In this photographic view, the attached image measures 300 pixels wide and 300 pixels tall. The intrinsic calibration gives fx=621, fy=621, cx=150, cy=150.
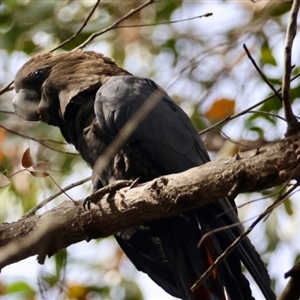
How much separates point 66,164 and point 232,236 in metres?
1.91

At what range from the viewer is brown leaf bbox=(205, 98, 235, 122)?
13.0 feet

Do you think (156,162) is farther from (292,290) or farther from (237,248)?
(292,290)

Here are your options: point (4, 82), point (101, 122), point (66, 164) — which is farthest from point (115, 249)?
point (101, 122)

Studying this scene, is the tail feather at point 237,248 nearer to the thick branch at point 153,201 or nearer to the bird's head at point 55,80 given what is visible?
the thick branch at point 153,201

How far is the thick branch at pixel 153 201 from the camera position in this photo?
73.8 inches

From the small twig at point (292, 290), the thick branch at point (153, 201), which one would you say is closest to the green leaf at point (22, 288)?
the thick branch at point (153, 201)

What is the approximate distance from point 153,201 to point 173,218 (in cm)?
52

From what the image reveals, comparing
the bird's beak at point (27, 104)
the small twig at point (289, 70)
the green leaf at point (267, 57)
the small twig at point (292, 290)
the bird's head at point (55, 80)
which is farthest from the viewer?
the green leaf at point (267, 57)

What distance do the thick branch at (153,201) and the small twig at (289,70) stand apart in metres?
0.04

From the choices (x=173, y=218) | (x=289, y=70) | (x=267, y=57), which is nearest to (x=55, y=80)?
(x=173, y=218)

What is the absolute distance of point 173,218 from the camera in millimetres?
2773

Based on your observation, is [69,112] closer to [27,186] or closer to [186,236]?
[186,236]

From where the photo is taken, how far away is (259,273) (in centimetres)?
244

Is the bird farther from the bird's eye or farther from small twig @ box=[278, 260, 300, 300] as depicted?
small twig @ box=[278, 260, 300, 300]
